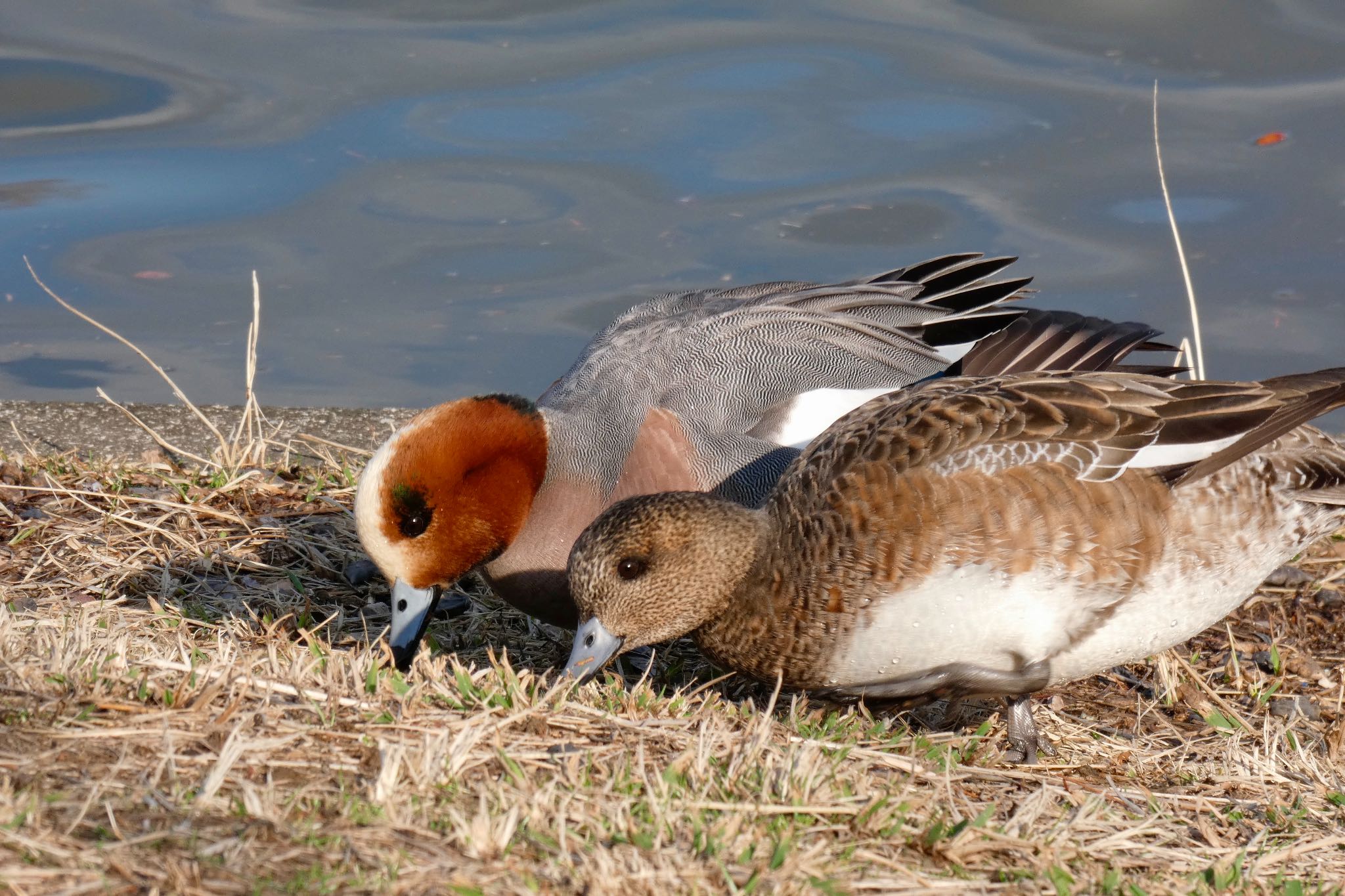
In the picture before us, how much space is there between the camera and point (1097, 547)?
2.63 m

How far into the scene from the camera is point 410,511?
309 cm

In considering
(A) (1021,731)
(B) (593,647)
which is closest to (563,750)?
(B) (593,647)

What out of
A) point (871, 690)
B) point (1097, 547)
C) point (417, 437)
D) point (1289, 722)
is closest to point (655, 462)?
point (417, 437)

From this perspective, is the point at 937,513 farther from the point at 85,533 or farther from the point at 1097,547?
the point at 85,533

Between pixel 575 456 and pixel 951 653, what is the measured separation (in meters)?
1.09

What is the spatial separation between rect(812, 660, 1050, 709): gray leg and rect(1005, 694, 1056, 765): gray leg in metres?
0.10

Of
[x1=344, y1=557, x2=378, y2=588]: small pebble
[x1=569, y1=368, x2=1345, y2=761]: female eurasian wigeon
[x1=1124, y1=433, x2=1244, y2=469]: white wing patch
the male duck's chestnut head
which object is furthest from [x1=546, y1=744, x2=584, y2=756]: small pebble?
[x1=344, y1=557, x2=378, y2=588]: small pebble

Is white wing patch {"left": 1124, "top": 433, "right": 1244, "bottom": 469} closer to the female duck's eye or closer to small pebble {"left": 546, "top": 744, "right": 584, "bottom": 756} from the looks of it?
the female duck's eye

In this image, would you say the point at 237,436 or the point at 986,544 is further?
the point at 237,436

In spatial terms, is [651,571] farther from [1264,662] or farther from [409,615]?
[1264,662]

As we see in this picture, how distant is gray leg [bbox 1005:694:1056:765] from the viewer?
2840mm

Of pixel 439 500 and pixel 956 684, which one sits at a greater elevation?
pixel 439 500

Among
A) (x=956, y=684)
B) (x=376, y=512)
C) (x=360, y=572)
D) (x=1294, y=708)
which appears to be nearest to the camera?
(x=956, y=684)

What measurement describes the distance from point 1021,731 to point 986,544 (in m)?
0.50
